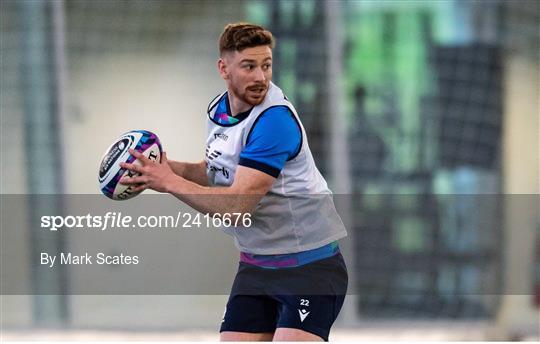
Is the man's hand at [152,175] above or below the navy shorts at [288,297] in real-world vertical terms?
above

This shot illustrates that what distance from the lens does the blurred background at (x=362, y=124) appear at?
28.0ft

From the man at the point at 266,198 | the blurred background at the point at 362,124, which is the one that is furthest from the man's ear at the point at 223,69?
the blurred background at the point at 362,124

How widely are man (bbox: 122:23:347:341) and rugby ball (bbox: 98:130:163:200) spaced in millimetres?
85

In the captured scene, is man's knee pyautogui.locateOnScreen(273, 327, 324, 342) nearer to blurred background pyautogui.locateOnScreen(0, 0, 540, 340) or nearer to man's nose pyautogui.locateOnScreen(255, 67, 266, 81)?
man's nose pyautogui.locateOnScreen(255, 67, 266, 81)

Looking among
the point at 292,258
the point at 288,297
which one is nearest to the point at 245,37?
the point at 292,258

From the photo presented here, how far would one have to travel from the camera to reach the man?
4.51m

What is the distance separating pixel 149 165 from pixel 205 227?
4.16m

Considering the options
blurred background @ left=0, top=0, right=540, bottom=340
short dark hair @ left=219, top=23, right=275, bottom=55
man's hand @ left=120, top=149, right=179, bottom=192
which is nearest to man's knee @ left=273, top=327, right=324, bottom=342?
man's hand @ left=120, top=149, right=179, bottom=192

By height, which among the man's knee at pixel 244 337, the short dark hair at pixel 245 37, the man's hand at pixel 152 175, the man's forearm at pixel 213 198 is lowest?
the man's knee at pixel 244 337

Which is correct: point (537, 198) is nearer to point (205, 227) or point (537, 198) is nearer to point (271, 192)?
point (205, 227)

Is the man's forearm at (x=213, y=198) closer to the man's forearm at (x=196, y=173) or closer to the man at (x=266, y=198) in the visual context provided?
the man at (x=266, y=198)

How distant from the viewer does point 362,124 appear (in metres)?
8.58

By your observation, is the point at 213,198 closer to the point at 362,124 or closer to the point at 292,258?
the point at 292,258

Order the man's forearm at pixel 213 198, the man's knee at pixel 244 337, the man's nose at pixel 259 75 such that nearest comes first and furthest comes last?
the man's forearm at pixel 213 198 < the man's nose at pixel 259 75 < the man's knee at pixel 244 337
